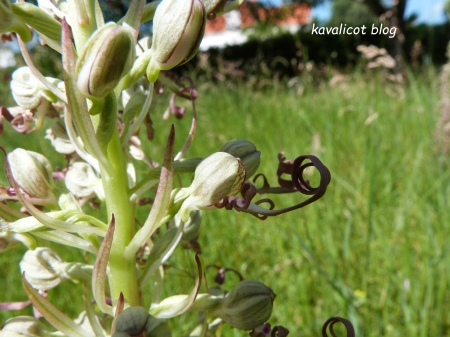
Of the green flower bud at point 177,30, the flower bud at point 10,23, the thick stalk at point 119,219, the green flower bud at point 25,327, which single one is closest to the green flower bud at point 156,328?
the thick stalk at point 119,219

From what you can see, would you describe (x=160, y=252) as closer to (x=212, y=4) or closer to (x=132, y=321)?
(x=132, y=321)

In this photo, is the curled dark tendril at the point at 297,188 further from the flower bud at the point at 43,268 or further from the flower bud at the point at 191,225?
the flower bud at the point at 43,268

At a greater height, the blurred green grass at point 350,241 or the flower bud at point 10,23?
the flower bud at point 10,23

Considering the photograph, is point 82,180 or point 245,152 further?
point 82,180

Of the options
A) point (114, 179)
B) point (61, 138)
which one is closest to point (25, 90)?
point (61, 138)

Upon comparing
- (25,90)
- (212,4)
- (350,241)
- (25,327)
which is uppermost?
(212,4)

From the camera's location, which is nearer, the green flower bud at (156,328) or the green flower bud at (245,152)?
the green flower bud at (156,328)

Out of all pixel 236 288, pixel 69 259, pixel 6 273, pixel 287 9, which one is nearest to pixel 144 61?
pixel 236 288
